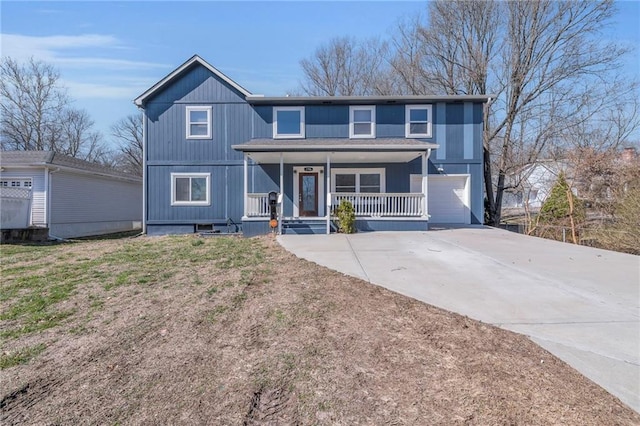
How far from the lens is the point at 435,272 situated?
597 centimetres

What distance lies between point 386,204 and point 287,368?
9757mm

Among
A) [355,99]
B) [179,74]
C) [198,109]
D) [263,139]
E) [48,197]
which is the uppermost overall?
[179,74]

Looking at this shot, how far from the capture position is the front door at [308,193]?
1390 cm

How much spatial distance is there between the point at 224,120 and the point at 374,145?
21.2 ft

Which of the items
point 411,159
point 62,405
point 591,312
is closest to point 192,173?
point 411,159

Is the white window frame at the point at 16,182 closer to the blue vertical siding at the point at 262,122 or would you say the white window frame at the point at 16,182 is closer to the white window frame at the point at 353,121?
the blue vertical siding at the point at 262,122

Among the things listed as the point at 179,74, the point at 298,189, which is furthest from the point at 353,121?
the point at 179,74

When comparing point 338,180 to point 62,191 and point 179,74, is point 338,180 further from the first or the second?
point 62,191

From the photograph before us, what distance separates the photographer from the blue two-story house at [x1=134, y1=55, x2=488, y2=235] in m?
13.7

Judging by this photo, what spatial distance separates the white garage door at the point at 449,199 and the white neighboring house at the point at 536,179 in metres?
2.70

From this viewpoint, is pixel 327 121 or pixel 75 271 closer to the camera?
pixel 75 271

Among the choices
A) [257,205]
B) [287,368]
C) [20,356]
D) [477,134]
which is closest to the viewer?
[287,368]

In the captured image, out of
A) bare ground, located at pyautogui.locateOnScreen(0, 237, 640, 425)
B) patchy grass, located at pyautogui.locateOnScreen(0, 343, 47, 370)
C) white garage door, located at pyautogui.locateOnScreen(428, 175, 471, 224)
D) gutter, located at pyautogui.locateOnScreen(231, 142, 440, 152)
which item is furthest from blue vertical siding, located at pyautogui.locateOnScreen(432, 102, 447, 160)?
patchy grass, located at pyautogui.locateOnScreen(0, 343, 47, 370)

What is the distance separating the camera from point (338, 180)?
1389cm
